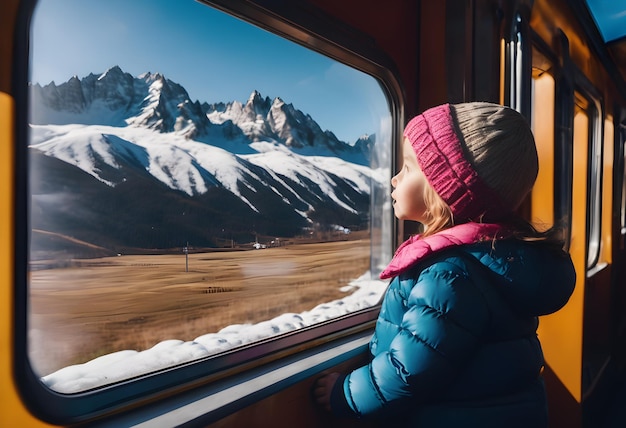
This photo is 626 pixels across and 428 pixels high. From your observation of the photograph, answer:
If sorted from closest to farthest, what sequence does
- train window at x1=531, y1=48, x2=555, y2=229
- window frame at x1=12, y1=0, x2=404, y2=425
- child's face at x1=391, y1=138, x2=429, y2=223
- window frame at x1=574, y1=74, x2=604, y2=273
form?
window frame at x1=12, y1=0, x2=404, y2=425 < child's face at x1=391, y1=138, x2=429, y2=223 < train window at x1=531, y1=48, x2=555, y2=229 < window frame at x1=574, y1=74, x2=604, y2=273

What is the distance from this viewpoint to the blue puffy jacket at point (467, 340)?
0.92 m

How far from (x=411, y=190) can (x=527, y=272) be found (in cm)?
31

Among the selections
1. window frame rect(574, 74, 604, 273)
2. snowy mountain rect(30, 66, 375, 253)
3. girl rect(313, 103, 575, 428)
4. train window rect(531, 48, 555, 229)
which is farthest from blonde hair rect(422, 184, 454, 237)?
window frame rect(574, 74, 604, 273)

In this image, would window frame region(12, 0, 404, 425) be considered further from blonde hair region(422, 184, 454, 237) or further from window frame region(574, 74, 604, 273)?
window frame region(574, 74, 604, 273)

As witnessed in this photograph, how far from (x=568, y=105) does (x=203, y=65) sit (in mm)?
2152

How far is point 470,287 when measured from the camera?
953 millimetres

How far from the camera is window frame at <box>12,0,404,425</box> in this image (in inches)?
30.1

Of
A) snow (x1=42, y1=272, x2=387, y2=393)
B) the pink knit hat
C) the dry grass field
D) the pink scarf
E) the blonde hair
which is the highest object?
the pink knit hat

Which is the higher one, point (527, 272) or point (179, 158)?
point (179, 158)

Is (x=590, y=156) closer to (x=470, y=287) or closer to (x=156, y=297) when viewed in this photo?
(x=470, y=287)

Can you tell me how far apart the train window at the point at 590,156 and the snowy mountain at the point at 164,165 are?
2493 mm

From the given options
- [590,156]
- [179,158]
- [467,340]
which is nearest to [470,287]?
[467,340]

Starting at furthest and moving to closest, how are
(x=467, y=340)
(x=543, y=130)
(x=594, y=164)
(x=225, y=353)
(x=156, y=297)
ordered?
(x=594, y=164) → (x=543, y=130) → (x=225, y=353) → (x=156, y=297) → (x=467, y=340)

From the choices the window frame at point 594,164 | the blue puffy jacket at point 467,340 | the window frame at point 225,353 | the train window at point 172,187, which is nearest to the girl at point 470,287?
the blue puffy jacket at point 467,340
